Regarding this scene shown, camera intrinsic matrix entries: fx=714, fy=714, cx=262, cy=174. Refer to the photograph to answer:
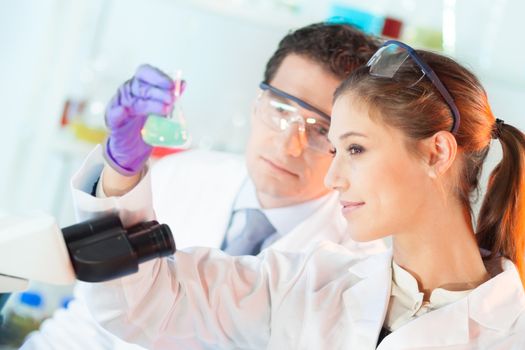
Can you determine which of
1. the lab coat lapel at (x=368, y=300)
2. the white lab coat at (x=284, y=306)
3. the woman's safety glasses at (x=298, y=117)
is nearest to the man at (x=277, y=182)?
the woman's safety glasses at (x=298, y=117)

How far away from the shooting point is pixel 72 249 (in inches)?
48.3

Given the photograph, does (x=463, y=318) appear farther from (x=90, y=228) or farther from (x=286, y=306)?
(x=90, y=228)

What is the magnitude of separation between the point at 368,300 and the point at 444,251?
0.21 m

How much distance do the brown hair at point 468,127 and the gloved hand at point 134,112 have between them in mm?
478

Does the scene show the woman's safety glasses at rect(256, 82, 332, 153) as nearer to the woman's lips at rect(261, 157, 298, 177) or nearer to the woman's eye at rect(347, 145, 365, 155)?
the woman's lips at rect(261, 157, 298, 177)

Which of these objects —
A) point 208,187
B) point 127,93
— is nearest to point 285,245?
point 208,187

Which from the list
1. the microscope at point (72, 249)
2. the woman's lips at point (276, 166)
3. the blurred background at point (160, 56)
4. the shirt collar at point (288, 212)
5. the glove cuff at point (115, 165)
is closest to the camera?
the microscope at point (72, 249)

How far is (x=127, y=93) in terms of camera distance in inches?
52.1

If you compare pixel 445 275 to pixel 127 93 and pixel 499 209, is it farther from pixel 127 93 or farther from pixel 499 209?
pixel 127 93

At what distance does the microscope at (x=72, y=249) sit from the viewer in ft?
3.75

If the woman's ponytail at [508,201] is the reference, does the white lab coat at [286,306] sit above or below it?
below

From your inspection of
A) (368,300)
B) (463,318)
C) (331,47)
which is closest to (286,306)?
(368,300)

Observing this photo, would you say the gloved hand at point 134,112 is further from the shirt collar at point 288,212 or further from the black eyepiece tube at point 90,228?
the shirt collar at point 288,212

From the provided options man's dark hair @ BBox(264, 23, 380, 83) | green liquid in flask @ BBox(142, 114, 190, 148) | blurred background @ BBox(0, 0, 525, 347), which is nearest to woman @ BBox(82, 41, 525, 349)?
green liquid in flask @ BBox(142, 114, 190, 148)
